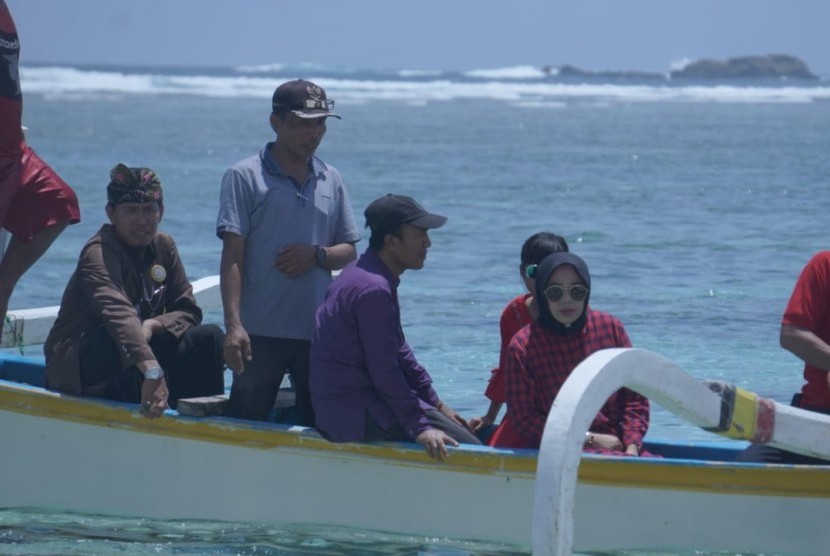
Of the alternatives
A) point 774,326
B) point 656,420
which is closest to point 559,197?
point 774,326

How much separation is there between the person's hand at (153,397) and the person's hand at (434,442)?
109cm

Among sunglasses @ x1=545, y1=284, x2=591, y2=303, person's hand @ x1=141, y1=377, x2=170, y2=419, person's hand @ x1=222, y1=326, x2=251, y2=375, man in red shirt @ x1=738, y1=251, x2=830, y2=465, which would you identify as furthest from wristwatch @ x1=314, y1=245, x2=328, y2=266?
man in red shirt @ x1=738, y1=251, x2=830, y2=465

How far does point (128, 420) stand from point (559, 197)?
58.8ft

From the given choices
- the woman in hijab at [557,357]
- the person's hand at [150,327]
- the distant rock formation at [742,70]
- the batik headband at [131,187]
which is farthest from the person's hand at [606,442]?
the distant rock formation at [742,70]

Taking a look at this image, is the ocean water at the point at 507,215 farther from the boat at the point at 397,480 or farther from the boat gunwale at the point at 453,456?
the boat gunwale at the point at 453,456

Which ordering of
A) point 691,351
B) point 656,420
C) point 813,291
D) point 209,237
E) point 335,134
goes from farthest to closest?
point 335,134, point 209,237, point 691,351, point 656,420, point 813,291

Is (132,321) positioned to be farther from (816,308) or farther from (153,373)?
(816,308)

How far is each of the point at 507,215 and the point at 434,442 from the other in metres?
15.5

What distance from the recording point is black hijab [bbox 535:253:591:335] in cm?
562

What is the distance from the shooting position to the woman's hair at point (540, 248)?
255 inches

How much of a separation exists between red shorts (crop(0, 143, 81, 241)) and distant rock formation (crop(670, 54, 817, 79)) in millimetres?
119169

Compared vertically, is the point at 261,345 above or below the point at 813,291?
below

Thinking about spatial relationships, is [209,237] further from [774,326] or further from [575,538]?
[575,538]

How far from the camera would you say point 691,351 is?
38.4ft
